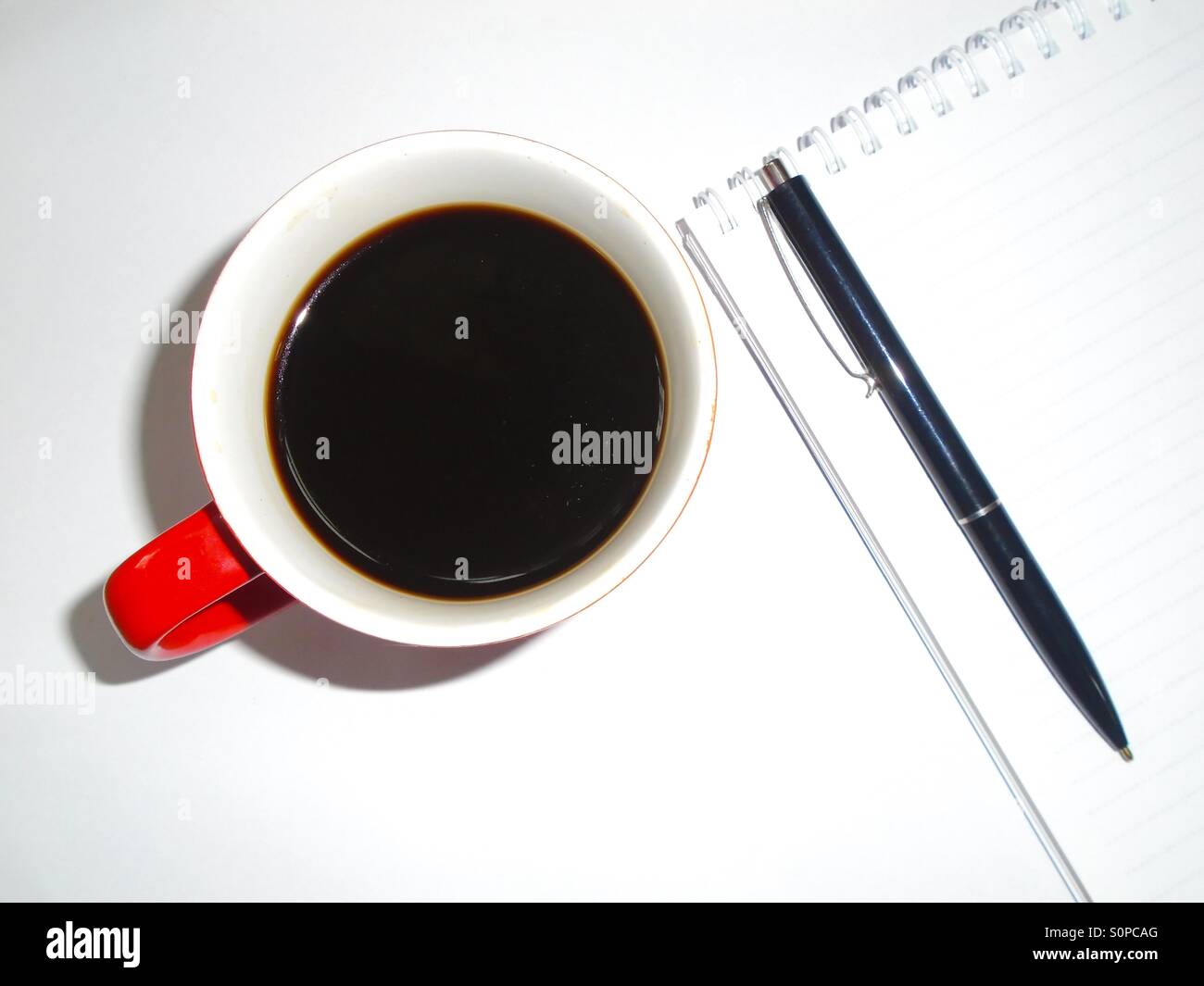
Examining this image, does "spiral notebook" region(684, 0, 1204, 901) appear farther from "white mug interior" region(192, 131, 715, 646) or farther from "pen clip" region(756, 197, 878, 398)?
"white mug interior" region(192, 131, 715, 646)

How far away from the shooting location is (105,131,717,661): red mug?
1.39 feet

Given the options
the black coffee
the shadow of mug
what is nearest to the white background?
the shadow of mug

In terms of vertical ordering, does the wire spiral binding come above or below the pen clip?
above

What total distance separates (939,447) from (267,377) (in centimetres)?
45

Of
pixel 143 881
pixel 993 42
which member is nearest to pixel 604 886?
pixel 143 881

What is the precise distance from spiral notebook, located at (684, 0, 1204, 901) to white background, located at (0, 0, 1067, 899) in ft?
0.15

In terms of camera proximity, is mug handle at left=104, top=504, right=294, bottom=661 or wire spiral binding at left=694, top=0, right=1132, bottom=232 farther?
wire spiral binding at left=694, top=0, right=1132, bottom=232

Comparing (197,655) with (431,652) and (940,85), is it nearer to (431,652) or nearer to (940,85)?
(431,652)

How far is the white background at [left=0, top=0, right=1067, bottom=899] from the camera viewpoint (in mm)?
620

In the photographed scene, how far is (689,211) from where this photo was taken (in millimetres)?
631

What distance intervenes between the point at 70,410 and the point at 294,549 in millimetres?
346

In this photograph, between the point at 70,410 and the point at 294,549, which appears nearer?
the point at 294,549
